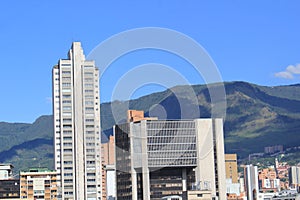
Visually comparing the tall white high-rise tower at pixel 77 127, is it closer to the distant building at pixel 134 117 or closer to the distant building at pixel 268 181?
the distant building at pixel 134 117

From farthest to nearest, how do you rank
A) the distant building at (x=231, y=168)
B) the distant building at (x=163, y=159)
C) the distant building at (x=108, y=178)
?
the distant building at (x=231, y=168) < the distant building at (x=108, y=178) < the distant building at (x=163, y=159)

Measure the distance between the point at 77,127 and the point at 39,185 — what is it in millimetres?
6726

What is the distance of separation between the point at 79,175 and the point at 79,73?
1016 cm

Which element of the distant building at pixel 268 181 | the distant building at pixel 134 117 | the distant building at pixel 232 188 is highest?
the distant building at pixel 134 117

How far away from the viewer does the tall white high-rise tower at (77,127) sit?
7481 centimetres

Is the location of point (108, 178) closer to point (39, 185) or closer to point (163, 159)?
point (39, 185)

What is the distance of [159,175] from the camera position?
7125cm

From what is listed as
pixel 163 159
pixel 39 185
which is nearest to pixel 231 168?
pixel 39 185

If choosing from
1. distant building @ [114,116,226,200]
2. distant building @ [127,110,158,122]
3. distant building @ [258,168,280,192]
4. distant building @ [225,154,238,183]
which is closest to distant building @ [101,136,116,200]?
distant building @ [127,110,158,122]

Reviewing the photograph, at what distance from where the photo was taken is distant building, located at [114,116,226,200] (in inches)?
2746

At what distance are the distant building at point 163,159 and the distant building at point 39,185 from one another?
6754 millimetres

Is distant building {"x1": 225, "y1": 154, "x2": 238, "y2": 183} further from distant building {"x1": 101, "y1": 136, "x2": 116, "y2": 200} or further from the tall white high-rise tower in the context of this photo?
the tall white high-rise tower

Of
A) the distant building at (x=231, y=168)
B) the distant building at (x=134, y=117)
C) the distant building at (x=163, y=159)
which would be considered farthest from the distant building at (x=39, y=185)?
the distant building at (x=231, y=168)

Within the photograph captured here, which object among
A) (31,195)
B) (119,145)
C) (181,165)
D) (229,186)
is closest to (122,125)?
(119,145)
